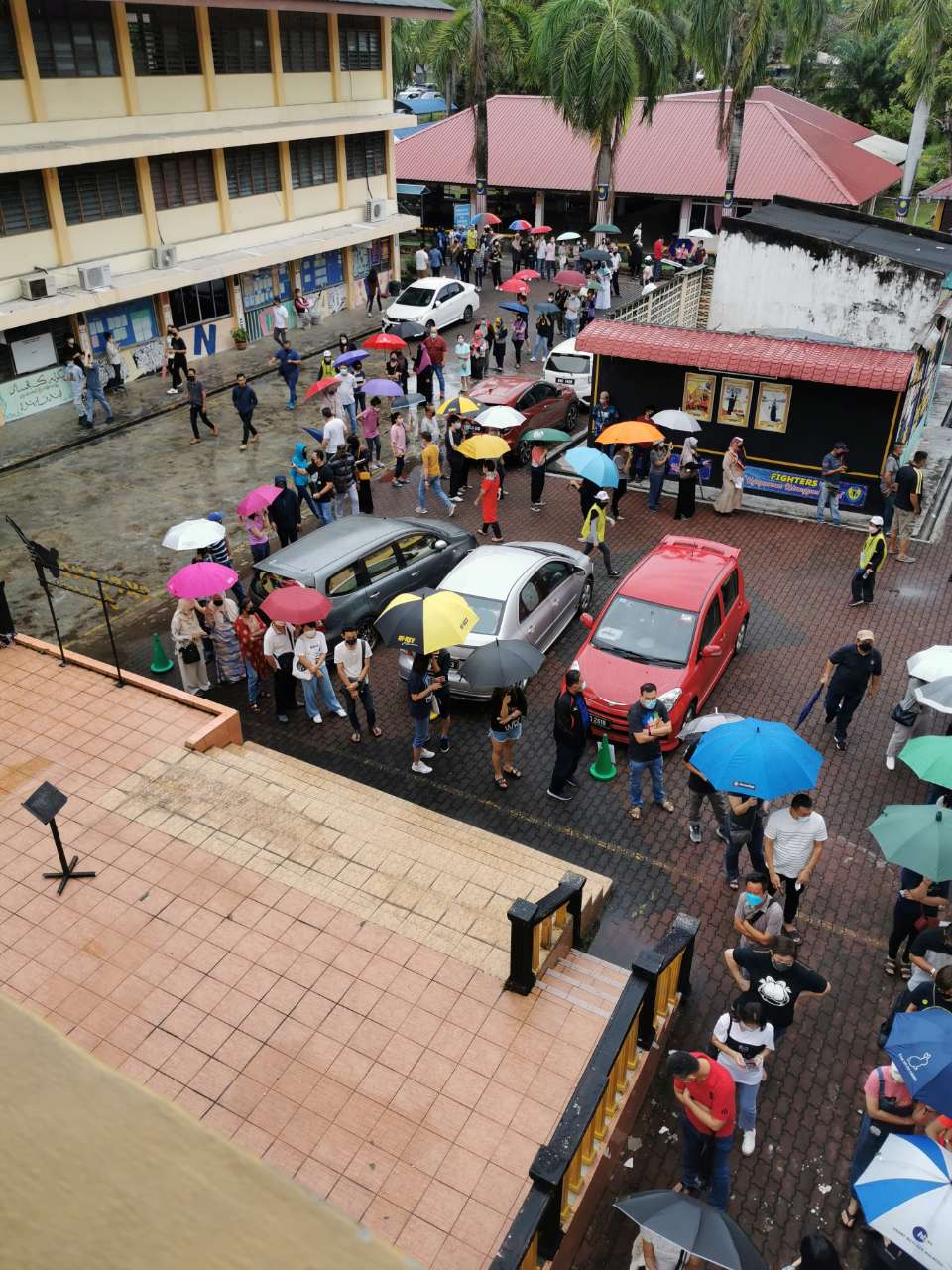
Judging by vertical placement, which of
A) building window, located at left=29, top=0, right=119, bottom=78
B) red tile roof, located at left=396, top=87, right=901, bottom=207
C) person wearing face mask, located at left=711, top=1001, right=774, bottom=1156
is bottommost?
person wearing face mask, located at left=711, top=1001, right=774, bottom=1156

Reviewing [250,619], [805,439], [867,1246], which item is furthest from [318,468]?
[867,1246]

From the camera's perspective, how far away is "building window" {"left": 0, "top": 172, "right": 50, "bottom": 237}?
2206 cm

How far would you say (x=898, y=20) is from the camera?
51.2 m

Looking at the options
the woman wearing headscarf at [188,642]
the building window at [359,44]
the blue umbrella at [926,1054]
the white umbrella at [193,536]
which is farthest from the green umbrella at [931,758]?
the building window at [359,44]

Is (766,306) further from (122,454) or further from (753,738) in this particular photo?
(753,738)

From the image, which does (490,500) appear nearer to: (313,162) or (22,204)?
(22,204)

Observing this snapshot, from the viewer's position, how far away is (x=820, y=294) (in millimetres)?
21812

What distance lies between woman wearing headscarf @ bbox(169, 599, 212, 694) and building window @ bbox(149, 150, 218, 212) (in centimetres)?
1803

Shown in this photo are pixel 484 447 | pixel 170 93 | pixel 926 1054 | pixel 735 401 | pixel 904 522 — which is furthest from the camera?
pixel 170 93

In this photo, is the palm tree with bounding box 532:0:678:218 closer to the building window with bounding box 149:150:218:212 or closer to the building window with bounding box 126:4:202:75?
the building window with bounding box 126:4:202:75

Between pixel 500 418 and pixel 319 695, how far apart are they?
7750 millimetres

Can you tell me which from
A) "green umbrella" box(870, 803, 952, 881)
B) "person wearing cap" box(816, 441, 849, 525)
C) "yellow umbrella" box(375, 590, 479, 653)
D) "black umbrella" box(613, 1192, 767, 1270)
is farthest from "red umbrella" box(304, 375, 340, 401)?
"black umbrella" box(613, 1192, 767, 1270)

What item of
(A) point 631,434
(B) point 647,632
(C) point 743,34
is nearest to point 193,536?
(B) point 647,632

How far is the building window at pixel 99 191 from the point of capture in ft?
77.6
